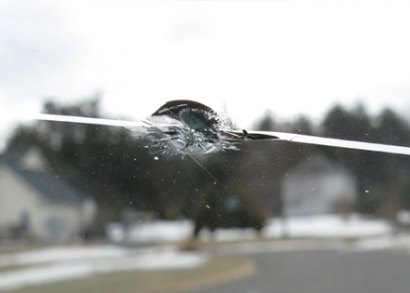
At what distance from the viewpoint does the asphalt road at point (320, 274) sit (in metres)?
1.50

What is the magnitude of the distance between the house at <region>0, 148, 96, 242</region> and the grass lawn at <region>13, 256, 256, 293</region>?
0.53ft

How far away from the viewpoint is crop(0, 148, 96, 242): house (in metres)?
1.53

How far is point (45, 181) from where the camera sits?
1608 mm

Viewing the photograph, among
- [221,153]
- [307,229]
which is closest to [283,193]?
[307,229]

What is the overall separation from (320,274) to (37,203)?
0.98 meters

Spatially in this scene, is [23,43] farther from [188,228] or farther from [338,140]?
[338,140]

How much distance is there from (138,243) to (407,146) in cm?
100

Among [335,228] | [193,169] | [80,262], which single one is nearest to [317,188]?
[335,228]

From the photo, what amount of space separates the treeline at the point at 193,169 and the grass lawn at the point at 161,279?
6.5 inches

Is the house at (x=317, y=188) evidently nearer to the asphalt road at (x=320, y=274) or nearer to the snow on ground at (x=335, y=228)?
the snow on ground at (x=335, y=228)

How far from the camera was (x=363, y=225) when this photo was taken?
1.57m

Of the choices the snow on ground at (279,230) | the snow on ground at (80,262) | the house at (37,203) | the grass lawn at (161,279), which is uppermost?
the house at (37,203)

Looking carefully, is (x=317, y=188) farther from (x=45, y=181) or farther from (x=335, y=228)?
(x=45, y=181)

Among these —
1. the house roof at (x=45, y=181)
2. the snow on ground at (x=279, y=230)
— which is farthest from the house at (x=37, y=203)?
the snow on ground at (x=279, y=230)
